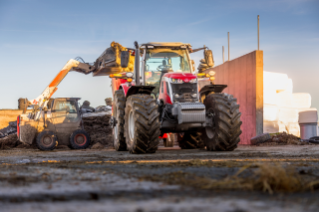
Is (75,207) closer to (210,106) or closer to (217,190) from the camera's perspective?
(217,190)

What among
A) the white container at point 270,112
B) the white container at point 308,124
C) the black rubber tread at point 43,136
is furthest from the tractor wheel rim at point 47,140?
the white container at point 308,124

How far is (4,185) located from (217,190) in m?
1.77

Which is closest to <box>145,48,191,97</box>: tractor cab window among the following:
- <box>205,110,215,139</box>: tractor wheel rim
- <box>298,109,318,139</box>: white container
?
<box>205,110,215,139</box>: tractor wheel rim

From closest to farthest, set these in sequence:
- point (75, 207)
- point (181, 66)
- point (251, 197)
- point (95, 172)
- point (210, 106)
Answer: point (75, 207), point (251, 197), point (95, 172), point (210, 106), point (181, 66)

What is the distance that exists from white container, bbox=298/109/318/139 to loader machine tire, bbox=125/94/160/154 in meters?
7.36

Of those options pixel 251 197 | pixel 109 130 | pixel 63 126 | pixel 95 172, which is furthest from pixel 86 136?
pixel 251 197

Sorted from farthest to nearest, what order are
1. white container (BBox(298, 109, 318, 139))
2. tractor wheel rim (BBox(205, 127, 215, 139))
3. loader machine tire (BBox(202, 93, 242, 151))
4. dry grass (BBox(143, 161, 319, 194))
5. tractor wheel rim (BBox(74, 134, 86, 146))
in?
white container (BBox(298, 109, 318, 139)), tractor wheel rim (BBox(74, 134, 86, 146)), tractor wheel rim (BBox(205, 127, 215, 139)), loader machine tire (BBox(202, 93, 242, 151)), dry grass (BBox(143, 161, 319, 194))

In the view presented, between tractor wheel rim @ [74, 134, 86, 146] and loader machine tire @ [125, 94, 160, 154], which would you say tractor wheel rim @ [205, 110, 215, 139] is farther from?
tractor wheel rim @ [74, 134, 86, 146]

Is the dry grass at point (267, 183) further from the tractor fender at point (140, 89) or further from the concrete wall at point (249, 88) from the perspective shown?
A: the concrete wall at point (249, 88)

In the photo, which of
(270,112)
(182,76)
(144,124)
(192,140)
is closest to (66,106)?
(192,140)

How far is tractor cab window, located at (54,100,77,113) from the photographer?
1401 centimetres

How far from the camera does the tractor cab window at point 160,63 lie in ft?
31.7

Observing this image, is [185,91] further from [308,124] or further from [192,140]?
[308,124]

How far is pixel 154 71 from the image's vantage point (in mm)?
9750
